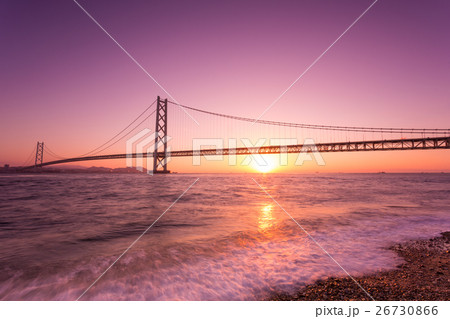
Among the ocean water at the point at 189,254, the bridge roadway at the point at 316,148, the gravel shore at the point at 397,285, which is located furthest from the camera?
the bridge roadway at the point at 316,148

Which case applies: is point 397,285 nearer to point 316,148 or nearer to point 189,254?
point 189,254

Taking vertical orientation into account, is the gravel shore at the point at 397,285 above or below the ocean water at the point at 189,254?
above

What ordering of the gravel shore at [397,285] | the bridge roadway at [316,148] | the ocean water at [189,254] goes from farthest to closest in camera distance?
the bridge roadway at [316,148], the ocean water at [189,254], the gravel shore at [397,285]

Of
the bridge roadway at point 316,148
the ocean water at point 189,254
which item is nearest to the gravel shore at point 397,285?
the ocean water at point 189,254

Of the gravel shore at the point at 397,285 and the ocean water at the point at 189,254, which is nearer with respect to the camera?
the gravel shore at the point at 397,285

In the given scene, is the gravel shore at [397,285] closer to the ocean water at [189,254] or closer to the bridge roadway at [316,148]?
the ocean water at [189,254]

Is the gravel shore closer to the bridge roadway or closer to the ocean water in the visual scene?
the ocean water

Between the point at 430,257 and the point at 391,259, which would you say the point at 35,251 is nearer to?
the point at 391,259

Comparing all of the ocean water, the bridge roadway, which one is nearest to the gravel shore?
the ocean water
